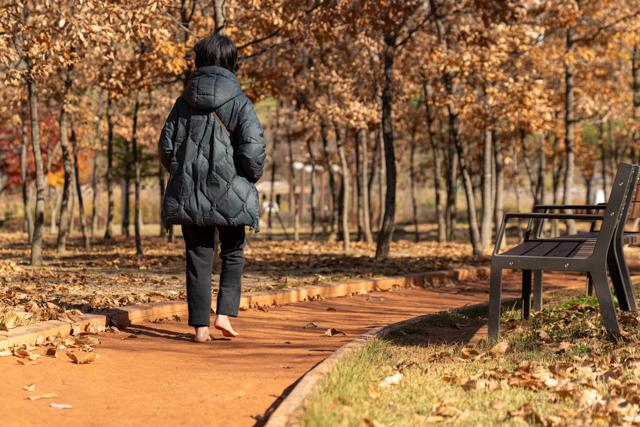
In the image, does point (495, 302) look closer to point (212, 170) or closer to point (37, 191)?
point (212, 170)

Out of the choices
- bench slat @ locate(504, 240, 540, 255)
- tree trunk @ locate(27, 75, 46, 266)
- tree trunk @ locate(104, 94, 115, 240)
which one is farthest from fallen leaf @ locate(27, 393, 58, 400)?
tree trunk @ locate(104, 94, 115, 240)

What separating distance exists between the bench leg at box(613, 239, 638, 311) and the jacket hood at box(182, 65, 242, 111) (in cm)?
369

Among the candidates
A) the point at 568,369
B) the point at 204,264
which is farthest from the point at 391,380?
the point at 204,264

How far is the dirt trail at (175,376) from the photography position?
4.73m

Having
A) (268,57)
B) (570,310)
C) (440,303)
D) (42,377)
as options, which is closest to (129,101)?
(268,57)

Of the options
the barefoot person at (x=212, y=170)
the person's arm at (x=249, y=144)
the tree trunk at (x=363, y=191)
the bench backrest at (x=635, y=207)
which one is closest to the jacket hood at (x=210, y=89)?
the barefoot person at (x=212, y=170)

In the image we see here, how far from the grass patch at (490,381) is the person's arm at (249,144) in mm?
1562

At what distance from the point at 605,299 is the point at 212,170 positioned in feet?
9.72

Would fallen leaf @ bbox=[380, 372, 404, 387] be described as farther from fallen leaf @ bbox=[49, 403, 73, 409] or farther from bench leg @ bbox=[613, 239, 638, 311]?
bench leg @ bbox=[613, 239, 638, 311]

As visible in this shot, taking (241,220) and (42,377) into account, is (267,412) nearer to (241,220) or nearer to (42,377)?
(42,377)

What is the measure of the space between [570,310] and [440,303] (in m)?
2.41

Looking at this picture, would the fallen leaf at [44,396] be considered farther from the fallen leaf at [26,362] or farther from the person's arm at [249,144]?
the person's arm at [249,144]

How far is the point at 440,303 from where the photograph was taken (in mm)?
11164

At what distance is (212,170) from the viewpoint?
6.79 meters
